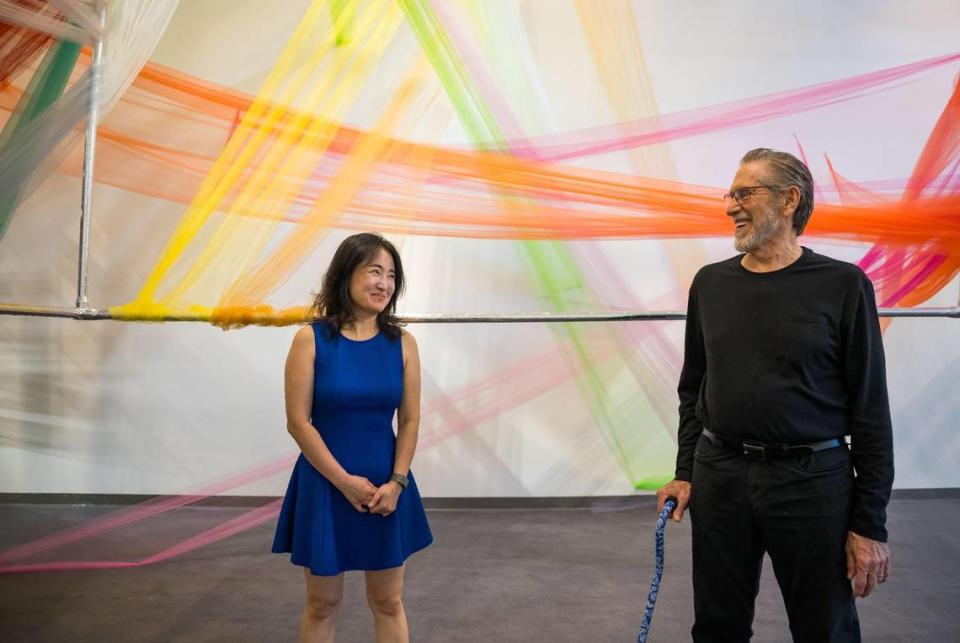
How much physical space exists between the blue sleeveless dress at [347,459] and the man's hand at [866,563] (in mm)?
912

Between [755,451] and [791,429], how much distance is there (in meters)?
0.08

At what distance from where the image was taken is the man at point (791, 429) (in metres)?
1.46

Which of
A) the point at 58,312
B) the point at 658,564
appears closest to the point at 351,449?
the point at 658,564

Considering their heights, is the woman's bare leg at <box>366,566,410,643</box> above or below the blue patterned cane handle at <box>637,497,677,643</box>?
below

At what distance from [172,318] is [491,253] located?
1.75m

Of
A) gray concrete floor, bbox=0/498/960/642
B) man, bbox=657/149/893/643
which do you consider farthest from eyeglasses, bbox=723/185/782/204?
gray concrete floor, bbox=0/498/960/642

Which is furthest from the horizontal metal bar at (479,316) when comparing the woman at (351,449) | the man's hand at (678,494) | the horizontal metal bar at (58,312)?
the man's hand at (678,494)

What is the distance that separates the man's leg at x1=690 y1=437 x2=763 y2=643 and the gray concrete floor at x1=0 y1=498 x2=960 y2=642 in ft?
2.82

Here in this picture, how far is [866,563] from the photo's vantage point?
143 cm

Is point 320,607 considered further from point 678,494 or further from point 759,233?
point 759,233

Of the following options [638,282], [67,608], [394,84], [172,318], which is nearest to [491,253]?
[638,282]

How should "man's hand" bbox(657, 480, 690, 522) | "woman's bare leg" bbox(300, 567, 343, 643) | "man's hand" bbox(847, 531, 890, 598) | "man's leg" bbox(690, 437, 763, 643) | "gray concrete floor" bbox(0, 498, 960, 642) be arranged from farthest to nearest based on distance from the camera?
"gray concrete floor" bbox(0, 498, 960, 642) < "woman's bare leg" bbox(300, 567, 343, 643) < "man's hand" bbox(657, 480, 690, 522) < "man's leg" bbox(690, 437, 763, 643) < "man's hand" bbox(847, 531, 890, 598)

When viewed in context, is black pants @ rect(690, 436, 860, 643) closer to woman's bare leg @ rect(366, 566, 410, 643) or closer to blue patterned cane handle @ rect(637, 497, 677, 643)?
blue patterned cane handle @ rect(637, 497, 677, 643)

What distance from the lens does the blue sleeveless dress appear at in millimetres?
1739
